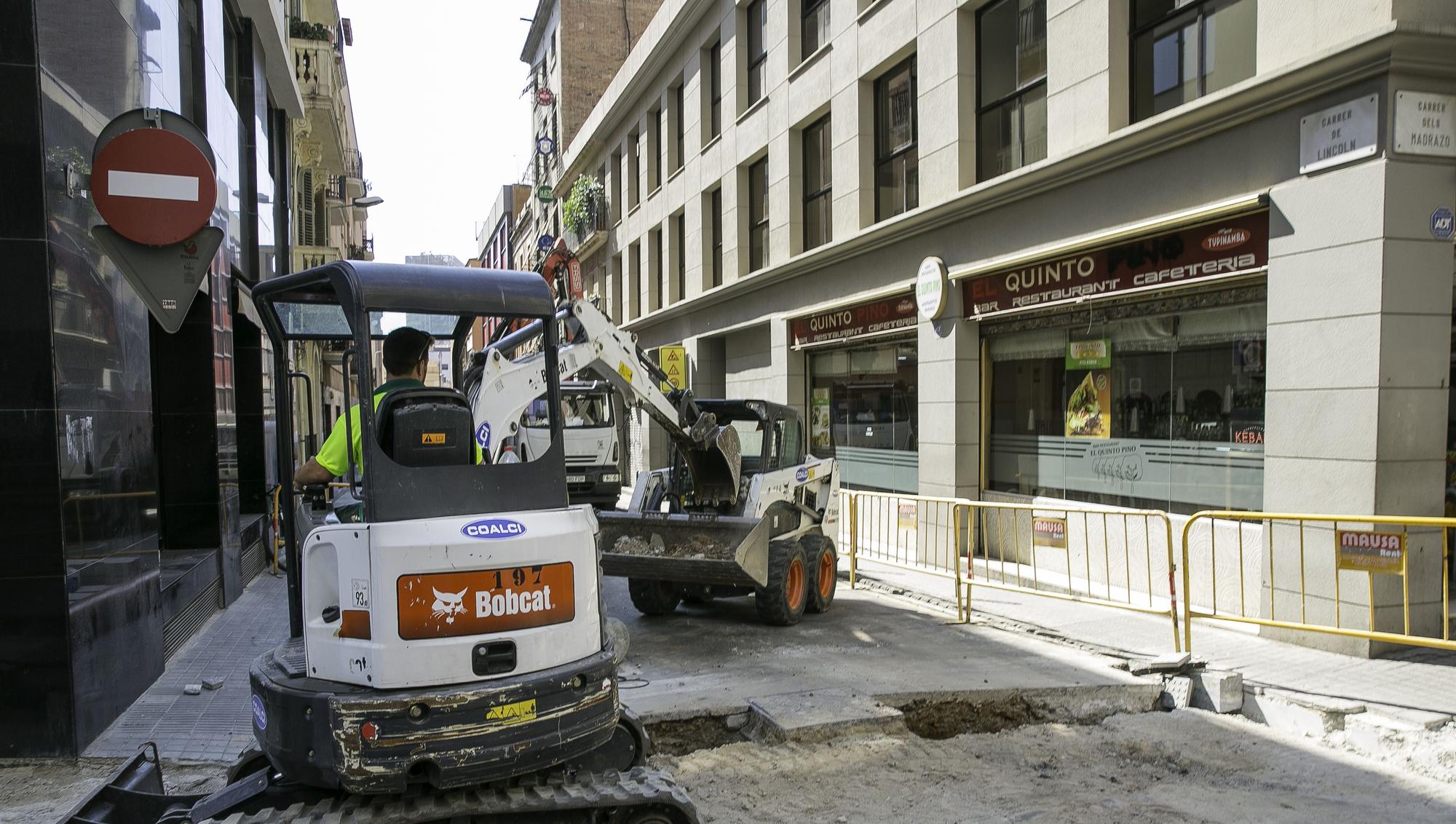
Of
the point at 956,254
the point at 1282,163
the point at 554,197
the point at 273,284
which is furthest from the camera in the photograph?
the point at 554,197

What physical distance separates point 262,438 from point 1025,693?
1042 cm

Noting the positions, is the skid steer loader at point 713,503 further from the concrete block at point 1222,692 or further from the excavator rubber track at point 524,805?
the excavator rubber track at point 524,805

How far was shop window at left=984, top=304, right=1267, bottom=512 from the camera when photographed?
8930 millimetres

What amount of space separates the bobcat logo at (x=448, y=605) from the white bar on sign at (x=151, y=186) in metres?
3.25

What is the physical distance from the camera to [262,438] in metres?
12.7

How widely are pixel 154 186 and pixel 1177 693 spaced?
741 centimetres

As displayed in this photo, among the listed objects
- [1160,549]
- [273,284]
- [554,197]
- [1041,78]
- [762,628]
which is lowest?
[762,628]

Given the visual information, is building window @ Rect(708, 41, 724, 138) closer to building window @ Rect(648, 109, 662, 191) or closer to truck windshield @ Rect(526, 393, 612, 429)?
building window @ Rect(648, 109, 662, 191)

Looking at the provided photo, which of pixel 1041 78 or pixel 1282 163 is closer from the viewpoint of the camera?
pixel 1282 163

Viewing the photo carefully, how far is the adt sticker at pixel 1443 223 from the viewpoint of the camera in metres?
7.20

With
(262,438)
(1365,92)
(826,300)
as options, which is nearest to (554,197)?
(826,300)

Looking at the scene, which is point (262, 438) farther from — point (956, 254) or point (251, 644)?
point (956, 254)

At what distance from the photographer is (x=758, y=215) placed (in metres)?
19.8

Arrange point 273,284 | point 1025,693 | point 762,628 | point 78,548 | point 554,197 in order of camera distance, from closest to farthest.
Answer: point 273,284 < point 78,548 < point 1025,693 < point 762,628 < point 554,197
